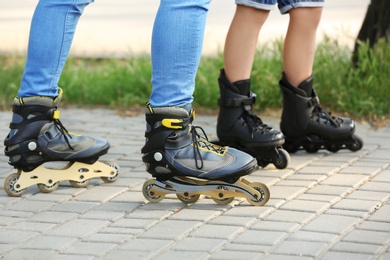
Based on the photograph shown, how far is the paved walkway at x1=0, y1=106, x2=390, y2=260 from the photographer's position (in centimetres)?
360

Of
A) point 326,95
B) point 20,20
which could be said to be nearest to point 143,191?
point 326,95

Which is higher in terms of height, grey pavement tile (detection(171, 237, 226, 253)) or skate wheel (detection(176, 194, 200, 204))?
grey pavement tile (detection(171, 237, 226, 253))

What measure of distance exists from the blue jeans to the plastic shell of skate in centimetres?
32

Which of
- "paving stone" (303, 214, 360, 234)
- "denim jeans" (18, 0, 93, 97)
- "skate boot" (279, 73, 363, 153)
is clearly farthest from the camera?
"skate boot" (279, 73, 363, 153)

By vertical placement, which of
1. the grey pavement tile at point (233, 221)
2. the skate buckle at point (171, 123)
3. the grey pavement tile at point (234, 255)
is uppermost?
the skate buckle at point (171, 123)

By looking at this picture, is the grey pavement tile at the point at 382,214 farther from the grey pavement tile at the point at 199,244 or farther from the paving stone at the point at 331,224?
the grey pavement tile at the point at 199,244

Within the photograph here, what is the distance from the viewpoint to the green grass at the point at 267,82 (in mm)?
6477

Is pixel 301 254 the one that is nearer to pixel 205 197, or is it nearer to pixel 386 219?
pixel 386 219

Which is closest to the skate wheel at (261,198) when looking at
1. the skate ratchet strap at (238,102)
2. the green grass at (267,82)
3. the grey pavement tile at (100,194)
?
the grey pavement tile at (100,194)

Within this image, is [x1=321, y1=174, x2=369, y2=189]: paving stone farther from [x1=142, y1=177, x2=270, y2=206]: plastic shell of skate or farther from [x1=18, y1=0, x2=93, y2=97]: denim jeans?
[x1=18, y1=0, x2=93, y2=97]: denim jeans

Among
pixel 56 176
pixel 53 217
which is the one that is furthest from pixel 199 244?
pixel 56 176

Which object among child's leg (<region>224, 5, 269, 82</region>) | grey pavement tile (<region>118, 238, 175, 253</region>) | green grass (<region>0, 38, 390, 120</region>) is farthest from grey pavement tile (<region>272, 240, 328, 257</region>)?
green grass (<region>0, 38, 390, 120</region>)

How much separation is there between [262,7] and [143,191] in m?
1.16

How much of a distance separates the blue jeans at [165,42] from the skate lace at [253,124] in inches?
28.5
